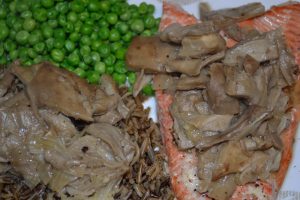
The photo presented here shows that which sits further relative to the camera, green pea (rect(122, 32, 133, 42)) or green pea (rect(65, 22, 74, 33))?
green pea (rect(122, 32, 133, 42))

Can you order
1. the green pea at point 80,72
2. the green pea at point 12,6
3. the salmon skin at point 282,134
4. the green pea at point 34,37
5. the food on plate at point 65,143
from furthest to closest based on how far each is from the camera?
1. the green pea at point 12,6
2. the green pea at point 80,72
3. the green pea at point 34,37
4. the salmon skin at point 282,134
5. the food on plate at point 65,143

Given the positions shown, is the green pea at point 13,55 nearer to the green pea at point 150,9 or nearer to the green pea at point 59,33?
the green pea at point 59,33

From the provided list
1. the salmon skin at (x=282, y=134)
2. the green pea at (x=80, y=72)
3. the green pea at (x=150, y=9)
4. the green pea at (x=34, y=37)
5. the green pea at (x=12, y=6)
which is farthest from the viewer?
the green pea at (x=150, y=9)

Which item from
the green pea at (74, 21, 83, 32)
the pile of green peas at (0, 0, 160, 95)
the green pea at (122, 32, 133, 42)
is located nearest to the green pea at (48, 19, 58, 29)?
the pile of green peas at (0, 0, 160, 95)

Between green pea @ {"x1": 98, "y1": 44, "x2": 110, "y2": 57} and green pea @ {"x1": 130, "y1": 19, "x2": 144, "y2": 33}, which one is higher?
green pea @ {"x1": 130, "y1": 19, "x2": 144, "y2": 33}

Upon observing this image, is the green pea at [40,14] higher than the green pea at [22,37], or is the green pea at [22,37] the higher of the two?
the green pea at [40,14]

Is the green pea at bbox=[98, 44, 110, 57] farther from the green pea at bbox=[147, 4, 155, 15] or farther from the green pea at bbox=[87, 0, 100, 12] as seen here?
the green pea at bbox=[147, 4, 155, 15]

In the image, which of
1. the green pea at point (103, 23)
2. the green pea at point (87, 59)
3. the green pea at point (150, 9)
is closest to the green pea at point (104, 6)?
the green pea at point (103, 23)
